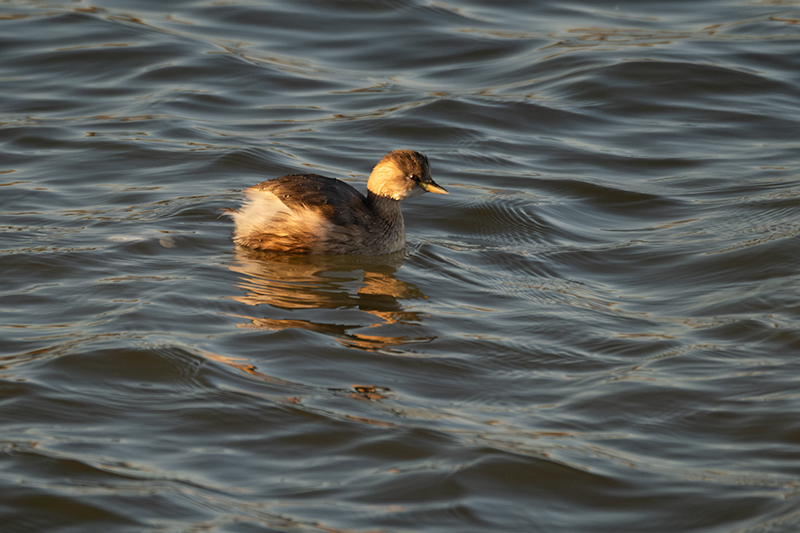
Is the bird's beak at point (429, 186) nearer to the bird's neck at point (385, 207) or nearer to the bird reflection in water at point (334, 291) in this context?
the bird's neck at point (385, 207)

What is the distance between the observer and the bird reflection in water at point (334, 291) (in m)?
5.68

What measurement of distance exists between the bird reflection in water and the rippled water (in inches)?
1.0

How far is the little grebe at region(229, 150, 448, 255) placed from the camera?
679 cm

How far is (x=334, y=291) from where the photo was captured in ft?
21.0

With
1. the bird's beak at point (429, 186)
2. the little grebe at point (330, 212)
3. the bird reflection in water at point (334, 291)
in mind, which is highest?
the bird's beak at point (429, 186)

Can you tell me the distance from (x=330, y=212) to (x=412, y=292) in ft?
2.66

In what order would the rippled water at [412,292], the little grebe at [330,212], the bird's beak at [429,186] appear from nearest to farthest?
the rippled water at [412,292], the little grebe at [330,212], the bird's beak at [429,186]

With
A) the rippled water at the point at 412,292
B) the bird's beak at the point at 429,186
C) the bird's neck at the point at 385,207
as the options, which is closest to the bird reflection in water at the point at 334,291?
the rippled water at the point at 412,292

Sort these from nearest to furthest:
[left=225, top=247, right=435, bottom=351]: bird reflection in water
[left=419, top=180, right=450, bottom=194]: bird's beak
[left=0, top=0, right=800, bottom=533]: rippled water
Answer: [left=0, top=0, right=800, bottom=533]: rippled water < [left=225, top=247, right=435, bottom=351]: bird reflection in water < [left=419, top=180, right=450, bottom=194]: bird's beak

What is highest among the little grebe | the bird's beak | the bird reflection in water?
the bird's beak

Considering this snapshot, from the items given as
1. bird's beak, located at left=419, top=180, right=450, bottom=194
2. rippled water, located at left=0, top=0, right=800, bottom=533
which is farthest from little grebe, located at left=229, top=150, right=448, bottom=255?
rippled water, located at left=0, top=0, right=800, bottom=533

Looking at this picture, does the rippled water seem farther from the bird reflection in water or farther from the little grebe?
the little grebe

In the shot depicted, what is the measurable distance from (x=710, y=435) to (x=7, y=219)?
5034mm

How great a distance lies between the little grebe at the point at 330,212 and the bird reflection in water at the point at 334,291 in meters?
0.10
